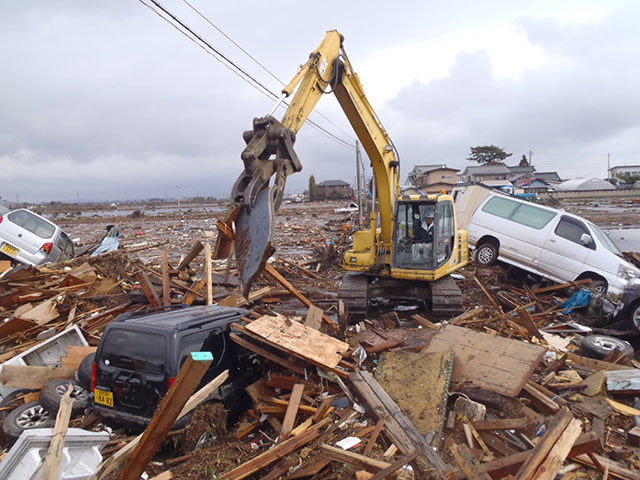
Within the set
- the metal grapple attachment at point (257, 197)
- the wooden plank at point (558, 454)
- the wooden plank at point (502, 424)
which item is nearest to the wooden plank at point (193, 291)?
the metal grapple attachment at point (257, 197)

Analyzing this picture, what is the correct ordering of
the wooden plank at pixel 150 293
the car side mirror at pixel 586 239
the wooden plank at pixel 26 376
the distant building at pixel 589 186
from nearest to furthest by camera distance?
the wooden plank at pixel 26 376 < the wooden plank at pixel 150 293 < the car side mirror at pixel 586 239 < the distant building at pixel 589 186

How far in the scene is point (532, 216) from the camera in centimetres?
1234

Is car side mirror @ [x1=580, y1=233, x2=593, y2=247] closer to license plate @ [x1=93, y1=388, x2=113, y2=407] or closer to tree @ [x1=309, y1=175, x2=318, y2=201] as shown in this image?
license plate @ [x1=93, y1=388, x2=113, y2=407]

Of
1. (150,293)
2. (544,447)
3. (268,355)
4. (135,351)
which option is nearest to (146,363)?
(135,351)

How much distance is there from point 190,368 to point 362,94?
6.86 metres

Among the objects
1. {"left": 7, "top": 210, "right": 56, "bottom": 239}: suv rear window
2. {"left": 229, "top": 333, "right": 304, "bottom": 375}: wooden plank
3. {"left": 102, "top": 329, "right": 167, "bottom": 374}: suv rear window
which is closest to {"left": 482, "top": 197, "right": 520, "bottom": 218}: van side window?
{"left": 229, "top": 333, "right": 304, "bottom": 375}: wooden plank

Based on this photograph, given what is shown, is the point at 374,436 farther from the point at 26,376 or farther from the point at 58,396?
the point at 26,376

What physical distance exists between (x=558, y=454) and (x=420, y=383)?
1.73 meters

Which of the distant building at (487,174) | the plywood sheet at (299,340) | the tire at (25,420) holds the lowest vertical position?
the tire at (25,420)

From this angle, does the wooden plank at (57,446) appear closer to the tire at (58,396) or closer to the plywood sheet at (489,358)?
the tire at (58,396)

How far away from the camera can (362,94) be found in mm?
8531

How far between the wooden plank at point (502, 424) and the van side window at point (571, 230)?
26.0ft

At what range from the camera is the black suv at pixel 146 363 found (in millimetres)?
4793

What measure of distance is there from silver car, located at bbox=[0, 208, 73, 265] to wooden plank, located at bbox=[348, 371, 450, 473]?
1134 cm
